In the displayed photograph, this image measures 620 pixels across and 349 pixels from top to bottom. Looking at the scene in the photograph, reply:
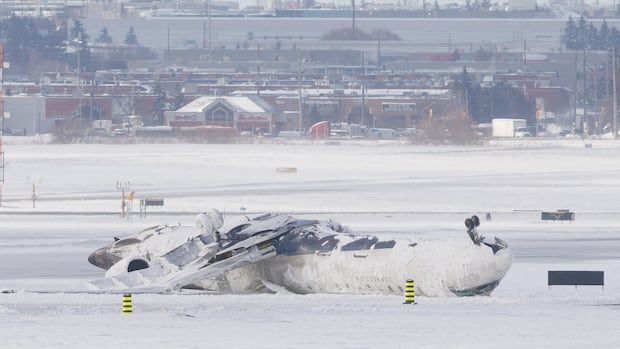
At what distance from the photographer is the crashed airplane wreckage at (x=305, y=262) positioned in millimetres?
38250

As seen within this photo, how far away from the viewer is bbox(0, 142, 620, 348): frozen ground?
112 feet

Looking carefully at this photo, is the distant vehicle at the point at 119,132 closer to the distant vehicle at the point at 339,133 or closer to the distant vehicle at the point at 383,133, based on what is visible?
the distant vehicle at the point at 339,133

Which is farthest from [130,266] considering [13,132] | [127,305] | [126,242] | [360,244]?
[13,132]

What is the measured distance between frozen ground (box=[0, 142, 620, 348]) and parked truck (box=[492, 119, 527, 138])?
1396 inches

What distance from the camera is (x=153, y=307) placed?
38.3 metres

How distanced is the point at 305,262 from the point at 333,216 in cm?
2971

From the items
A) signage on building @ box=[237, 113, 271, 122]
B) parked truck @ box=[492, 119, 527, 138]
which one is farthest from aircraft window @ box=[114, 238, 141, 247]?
signage on building @ box=[237, 113, 271, 122]

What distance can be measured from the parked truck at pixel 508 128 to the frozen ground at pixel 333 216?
116 ft

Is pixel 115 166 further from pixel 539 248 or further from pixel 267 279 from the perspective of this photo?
pixel 267 279

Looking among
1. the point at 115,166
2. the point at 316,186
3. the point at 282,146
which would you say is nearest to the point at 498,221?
the point at 316,186

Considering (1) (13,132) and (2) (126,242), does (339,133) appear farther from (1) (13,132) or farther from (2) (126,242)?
(2) (126,242)

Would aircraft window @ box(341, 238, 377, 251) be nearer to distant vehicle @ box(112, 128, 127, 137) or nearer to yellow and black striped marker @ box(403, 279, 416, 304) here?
yellow and black striped marker @ box(403, 279, 416, 304)

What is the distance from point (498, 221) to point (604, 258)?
1580cm

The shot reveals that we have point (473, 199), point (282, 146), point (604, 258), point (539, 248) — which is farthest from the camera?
point (282, 146)
